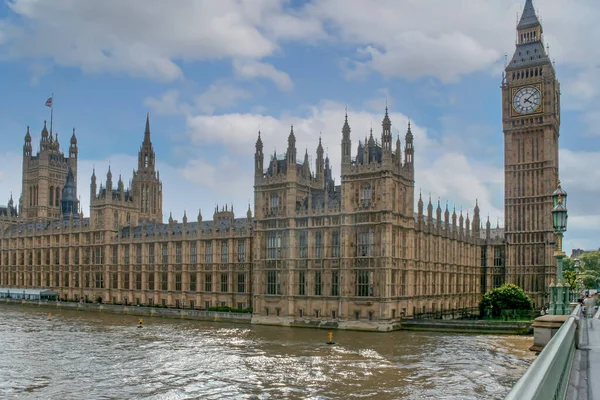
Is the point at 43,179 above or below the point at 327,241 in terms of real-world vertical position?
above

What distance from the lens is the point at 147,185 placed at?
13550cm

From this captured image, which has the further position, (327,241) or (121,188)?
(121,188)

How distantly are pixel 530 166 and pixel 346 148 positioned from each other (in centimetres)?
4419

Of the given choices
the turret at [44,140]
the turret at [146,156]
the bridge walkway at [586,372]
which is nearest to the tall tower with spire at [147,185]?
the turret at [146,156]

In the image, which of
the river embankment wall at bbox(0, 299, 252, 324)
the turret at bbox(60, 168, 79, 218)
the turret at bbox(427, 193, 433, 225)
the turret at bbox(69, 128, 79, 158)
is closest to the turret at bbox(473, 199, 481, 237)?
the turret at bbox(427, 193, 433, 225)

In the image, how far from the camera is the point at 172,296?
9969cm

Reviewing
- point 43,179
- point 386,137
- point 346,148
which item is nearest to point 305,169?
point 346,148

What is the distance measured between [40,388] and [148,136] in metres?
108

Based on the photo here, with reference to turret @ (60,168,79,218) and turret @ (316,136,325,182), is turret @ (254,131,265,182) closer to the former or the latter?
turret @ (316,136,325,182)

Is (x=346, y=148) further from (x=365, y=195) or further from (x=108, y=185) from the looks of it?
(x=108, y=185)

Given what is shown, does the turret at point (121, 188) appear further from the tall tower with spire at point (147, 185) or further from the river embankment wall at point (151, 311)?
the river embankment wall at point (151, 311)

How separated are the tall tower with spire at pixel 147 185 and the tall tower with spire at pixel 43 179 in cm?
3058

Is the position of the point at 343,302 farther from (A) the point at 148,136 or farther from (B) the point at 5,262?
(B) the point at 5,262

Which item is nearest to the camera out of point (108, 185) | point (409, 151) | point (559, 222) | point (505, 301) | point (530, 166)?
point (559, 222)
